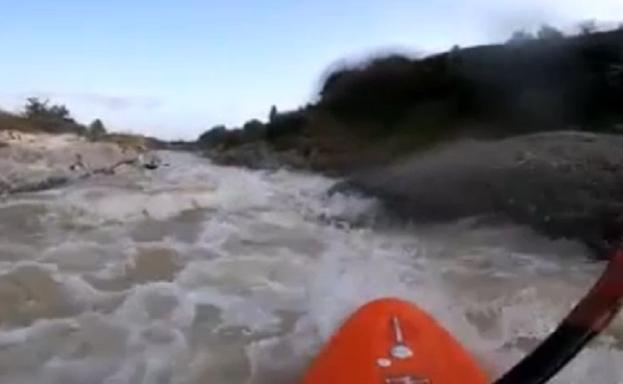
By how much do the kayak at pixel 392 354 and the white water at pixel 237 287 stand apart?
60 cm

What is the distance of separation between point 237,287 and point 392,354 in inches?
84.4

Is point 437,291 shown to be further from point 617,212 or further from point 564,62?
point 564,62

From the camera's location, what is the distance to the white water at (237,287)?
3654 millimetres

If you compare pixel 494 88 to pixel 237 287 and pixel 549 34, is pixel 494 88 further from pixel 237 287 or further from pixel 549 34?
pixel 237 287

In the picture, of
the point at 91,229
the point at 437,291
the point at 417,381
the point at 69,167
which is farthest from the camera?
the point at 69,167

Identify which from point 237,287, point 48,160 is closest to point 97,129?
point 48,160

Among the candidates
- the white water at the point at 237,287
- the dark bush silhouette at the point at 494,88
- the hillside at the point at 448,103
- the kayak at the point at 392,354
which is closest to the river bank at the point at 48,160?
the white water at the point at 237,287

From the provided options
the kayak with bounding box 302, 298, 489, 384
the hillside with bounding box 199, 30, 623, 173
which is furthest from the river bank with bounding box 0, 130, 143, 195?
the kayak with bounding box 302, 298, 489, 384

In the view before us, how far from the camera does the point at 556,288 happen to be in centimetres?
493

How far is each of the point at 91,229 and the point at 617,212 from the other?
3833mm

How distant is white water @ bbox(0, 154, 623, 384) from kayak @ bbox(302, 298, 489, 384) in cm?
60

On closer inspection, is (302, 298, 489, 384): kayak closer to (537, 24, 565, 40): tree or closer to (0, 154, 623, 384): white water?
(0, 154, 623, 384): white water

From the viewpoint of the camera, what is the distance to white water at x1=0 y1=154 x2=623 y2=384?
365cm

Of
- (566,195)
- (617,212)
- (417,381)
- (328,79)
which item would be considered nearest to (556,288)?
(617,212)
